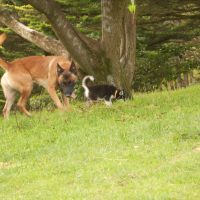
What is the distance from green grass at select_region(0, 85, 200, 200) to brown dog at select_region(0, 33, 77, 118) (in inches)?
48.9

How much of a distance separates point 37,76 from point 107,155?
4.89 meters

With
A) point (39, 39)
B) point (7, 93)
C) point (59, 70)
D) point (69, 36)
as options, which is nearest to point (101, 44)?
point (69, 36)

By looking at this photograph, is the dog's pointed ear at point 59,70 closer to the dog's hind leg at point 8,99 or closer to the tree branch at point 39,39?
the dog's hind leg at point 8,99

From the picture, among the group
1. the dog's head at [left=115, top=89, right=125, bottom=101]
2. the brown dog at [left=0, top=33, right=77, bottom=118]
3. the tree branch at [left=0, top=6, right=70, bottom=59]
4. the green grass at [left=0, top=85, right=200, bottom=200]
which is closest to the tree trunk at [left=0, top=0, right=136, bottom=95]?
the dog's head at [left=115, top=89, right=125, bottom=101]

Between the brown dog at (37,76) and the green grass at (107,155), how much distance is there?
1.24 meters

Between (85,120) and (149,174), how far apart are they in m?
3.28

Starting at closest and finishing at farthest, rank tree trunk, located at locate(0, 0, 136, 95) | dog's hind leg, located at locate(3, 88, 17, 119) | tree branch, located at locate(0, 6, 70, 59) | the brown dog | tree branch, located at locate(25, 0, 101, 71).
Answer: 1. tree branch, located at locate(25, 0, 101, 71)
2. the brown dog
3. tree trunk, located at locate(0, 0, 136, 95)
4. dog's hind leg, located at locate(3, 88, 17, 119)
5. tree branch, located at locate(0, 6, 70, 59)

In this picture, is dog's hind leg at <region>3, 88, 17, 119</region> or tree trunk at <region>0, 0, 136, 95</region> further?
dog's hind leg at <region>3, 88, 17, 119</region>

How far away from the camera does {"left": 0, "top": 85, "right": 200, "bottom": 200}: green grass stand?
12.1 feet

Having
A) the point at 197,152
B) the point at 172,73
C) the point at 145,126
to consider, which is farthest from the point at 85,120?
the point at 172,73

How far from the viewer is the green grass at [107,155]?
3.67m

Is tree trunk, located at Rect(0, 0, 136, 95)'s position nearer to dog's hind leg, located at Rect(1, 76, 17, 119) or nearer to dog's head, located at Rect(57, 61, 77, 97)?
dog's head, located at Rect(57, 61, 77, 97)

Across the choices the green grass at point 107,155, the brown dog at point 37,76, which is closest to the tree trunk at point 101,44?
the brown dog at point 37,76

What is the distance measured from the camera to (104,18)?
9.63 meters
